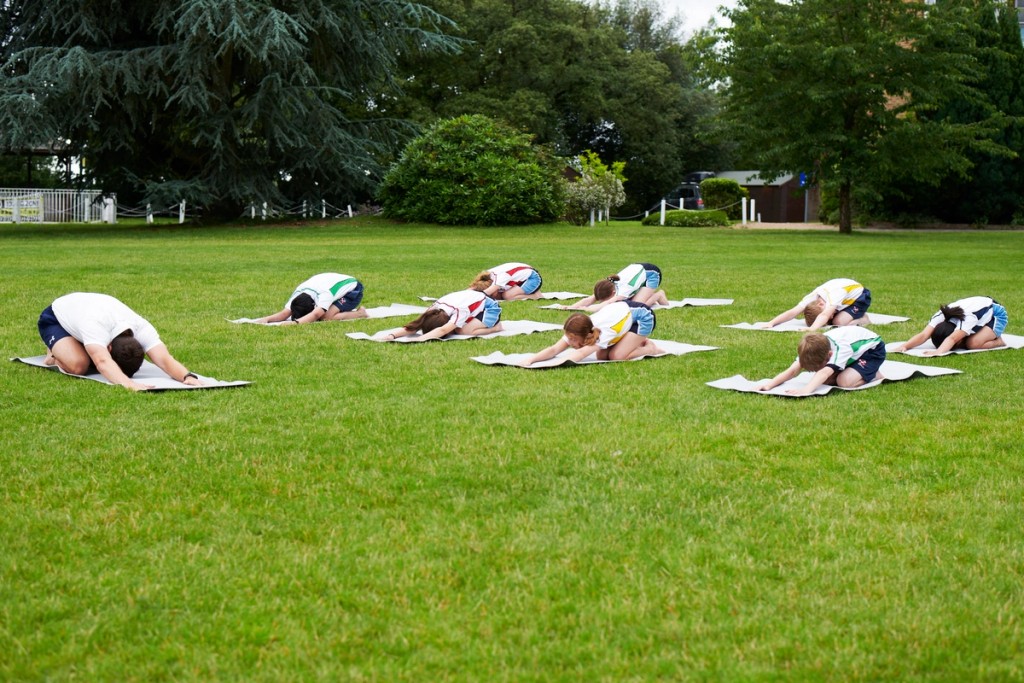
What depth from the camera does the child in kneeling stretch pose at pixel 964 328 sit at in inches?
406

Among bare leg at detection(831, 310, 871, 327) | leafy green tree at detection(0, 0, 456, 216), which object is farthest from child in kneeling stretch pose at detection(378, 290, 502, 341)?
leafy green tree at detection(0, 0, 456, 216)

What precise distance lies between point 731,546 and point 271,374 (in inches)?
200

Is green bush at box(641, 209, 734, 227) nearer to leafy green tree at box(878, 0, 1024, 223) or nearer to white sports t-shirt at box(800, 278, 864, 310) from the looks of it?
leafy green tree at box(878, 0, 1024, 223)

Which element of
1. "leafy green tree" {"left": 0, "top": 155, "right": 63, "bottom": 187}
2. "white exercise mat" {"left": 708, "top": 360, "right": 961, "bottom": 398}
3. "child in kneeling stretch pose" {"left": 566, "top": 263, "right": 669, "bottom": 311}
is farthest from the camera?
"leafy green tree" {"left": 0, "top": 155, "right": 63, "bottom": 187}

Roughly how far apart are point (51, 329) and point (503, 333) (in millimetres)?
4391

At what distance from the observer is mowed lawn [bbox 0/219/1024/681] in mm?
3840

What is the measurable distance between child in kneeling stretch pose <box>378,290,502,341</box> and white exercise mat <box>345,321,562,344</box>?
0.17 ft

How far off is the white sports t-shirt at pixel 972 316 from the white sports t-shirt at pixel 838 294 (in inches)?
57.0

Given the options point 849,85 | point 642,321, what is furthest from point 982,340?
point 849,85

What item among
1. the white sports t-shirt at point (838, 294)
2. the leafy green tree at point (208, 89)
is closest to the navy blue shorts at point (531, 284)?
the white sports t-shirt at point (838, 294)

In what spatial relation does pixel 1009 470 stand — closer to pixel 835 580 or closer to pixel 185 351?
pixel 835 580

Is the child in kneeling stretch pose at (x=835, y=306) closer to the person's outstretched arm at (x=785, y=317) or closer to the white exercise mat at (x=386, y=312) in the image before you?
the person's outstretched arm at (x=785, y=317)

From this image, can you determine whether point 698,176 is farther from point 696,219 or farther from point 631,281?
point 631,281

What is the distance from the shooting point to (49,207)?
136ft
